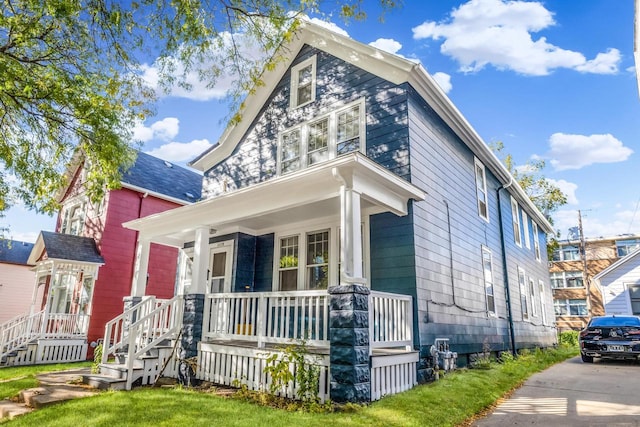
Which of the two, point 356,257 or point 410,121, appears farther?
Answer: point 410,121

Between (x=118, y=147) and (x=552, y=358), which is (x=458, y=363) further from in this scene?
(x=118, y=147)

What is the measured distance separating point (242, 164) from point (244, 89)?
2.52m

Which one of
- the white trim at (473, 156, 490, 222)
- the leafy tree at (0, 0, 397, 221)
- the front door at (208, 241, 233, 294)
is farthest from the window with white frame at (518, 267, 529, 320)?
the leafy tree at (0, 0, 397, 221)

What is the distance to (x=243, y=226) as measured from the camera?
9.12m

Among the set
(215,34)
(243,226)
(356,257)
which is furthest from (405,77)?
(243,226)

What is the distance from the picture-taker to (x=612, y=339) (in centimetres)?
1038

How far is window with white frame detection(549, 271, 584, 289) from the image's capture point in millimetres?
30395

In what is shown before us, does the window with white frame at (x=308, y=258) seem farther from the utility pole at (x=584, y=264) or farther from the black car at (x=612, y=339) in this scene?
the utility pole at (x=584, y=264)

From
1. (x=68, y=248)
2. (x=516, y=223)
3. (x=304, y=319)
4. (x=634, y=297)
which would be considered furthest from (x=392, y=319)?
(x=634, y=297)

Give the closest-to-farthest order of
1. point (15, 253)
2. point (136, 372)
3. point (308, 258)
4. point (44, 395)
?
point (44, 395), point (136, 372), point (308, 258), point (15, 253)

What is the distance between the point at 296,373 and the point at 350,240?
6.80 ft

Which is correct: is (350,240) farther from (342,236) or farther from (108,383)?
(108,383)

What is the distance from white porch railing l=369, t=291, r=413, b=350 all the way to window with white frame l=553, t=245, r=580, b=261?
1210 inches

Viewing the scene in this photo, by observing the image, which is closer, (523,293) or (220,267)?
(220,267)
